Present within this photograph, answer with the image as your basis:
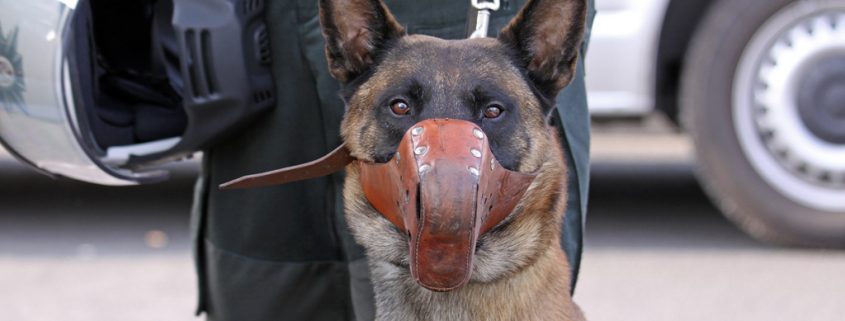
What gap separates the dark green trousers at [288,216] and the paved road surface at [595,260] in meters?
1.68

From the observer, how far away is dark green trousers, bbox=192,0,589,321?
2.04 metres

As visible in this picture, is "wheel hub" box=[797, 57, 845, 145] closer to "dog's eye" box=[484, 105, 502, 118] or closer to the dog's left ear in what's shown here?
the dog's left ear

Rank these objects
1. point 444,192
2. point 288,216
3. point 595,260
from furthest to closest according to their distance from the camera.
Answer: point 595,260
point 288,216
point 444,192

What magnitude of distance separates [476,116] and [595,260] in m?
2.93

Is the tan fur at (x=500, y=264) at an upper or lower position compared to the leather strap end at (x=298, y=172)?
lower

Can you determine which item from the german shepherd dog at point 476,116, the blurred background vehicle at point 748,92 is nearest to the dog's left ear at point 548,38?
the german shepherd dog at point 476,116

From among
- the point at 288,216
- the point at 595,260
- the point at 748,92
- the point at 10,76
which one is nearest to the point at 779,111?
the point at 748,92

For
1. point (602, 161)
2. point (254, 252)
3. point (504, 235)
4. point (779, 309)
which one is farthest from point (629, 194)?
point (504, 235)

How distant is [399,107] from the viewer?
61.6 inches

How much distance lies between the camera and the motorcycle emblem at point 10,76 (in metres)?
1.97

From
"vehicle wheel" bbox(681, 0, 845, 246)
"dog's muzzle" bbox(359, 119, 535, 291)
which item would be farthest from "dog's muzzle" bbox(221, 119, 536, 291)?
"vehicle wheel" bbox(681, 0, 845, 246)

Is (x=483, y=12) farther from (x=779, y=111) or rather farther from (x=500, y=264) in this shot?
(x=779, y=111)

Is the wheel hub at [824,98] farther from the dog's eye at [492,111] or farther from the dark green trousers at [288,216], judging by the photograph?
the dog's eye at [492,111]

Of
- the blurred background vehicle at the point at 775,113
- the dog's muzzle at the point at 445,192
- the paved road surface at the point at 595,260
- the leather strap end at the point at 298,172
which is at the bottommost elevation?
the paved road surface at the point at 595,260
